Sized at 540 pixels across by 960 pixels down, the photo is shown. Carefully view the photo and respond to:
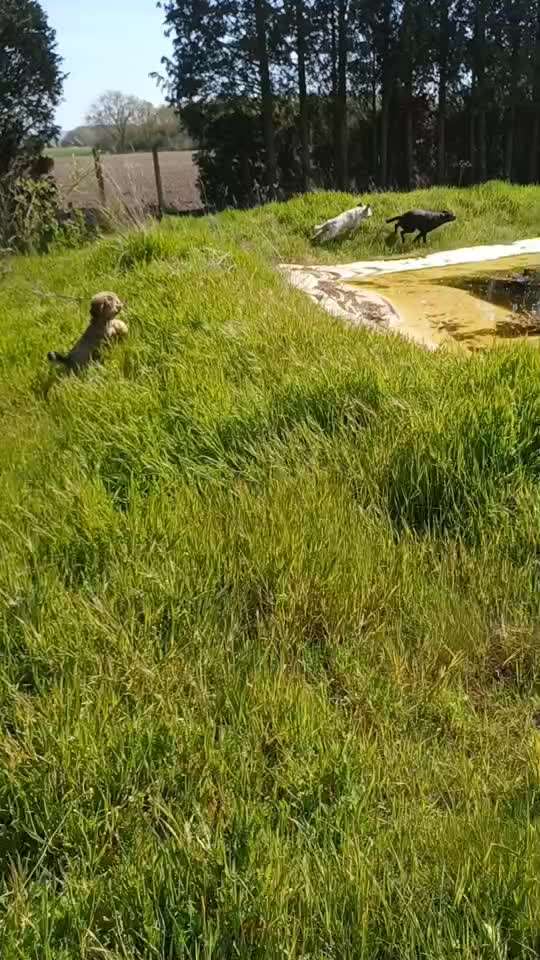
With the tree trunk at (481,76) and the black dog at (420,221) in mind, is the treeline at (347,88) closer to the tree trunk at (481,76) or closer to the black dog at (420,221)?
the tree trunk at (481,76)

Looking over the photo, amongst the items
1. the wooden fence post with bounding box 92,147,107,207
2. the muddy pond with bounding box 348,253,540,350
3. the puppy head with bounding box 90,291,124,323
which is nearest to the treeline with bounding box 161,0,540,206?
the wooden fence post with bounding box 92,147,107,207

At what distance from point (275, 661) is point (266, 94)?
1993 centimetres

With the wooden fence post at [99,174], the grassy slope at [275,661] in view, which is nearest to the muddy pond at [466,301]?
the grassy slope at [275,661]

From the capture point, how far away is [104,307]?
3900mm

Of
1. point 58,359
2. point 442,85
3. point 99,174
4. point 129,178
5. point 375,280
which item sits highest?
point 442,85

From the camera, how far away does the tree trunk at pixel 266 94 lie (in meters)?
18.4

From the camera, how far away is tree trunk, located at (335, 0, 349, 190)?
63.6 feet

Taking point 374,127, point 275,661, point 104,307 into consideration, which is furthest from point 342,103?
point 275,661

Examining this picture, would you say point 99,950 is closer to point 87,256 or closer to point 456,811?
point 456,811

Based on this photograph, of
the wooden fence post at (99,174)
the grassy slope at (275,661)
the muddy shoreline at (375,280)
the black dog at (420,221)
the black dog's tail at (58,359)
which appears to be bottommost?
the grassy slope at (275,661)

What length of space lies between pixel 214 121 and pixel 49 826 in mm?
20819

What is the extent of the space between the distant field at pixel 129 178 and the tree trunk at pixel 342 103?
3999mm

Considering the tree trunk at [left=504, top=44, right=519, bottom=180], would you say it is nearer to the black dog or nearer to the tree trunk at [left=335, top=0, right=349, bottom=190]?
the tree trunk at [left=335, top=0, right=349, bottom=190]

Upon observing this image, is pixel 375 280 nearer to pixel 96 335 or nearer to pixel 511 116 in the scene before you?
pixel 96 335
